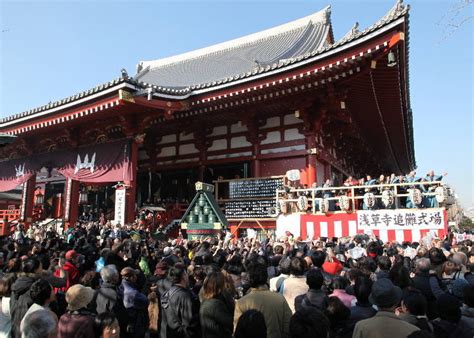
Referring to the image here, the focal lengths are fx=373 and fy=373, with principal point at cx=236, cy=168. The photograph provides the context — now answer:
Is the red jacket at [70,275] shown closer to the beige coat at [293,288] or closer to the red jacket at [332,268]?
the beige coat at [293,288]

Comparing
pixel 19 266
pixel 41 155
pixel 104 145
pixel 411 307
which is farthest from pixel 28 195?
pixel 411 307

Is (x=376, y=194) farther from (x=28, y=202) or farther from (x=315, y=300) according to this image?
(x=28, y=202)

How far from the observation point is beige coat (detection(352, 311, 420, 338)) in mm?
2633

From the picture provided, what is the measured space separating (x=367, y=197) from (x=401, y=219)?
1.08 meters

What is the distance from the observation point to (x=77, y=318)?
313 centimetres

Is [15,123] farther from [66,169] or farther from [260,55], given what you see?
[260,55]

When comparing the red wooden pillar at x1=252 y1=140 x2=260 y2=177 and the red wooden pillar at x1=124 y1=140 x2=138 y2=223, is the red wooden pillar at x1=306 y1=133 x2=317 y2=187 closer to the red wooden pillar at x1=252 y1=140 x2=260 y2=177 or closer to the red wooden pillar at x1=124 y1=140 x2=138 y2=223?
the red wooden pillar at x1=252 y1=140 x2=260 y2=177

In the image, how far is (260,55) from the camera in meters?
20.1

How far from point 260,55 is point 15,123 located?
12195mm

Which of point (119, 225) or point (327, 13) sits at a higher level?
point (327, 13)

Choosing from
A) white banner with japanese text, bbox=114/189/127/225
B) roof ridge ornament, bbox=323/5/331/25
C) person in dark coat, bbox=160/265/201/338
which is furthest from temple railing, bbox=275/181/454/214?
roof ridge ornament, bbox=323/5/331/25

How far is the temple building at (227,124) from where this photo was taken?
37.5ft

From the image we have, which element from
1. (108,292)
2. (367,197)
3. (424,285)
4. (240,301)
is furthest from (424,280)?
(367,197)

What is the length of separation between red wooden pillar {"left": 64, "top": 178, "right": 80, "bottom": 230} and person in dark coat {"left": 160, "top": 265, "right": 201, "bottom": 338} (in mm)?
12777
